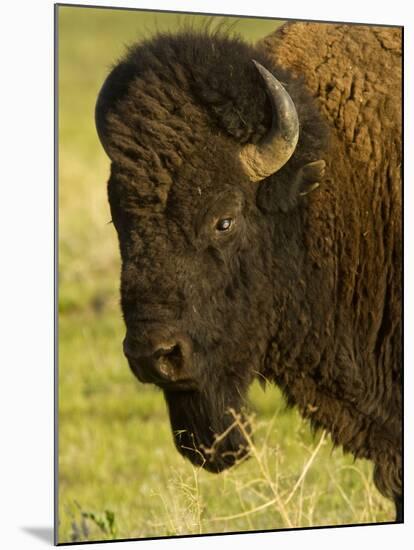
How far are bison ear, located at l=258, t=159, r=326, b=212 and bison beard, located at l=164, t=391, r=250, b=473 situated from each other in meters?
0.69

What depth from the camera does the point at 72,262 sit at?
9.74 meters

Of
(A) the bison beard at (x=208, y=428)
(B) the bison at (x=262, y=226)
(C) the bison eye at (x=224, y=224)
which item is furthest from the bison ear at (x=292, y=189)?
(A) the bison beard at (x=208, y=428)

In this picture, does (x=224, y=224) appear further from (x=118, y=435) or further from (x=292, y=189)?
(x=118, y=435)

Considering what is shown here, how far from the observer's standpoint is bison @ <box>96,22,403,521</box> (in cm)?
445

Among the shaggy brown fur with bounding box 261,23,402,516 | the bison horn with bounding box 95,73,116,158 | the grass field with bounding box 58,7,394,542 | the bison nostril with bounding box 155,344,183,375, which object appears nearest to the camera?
the bison nostril with bounding box 155,344,183,375

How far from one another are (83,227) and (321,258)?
5525mm

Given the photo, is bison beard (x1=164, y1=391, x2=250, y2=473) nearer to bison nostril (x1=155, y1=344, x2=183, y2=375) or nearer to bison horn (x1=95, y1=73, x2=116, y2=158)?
bison nostril (x1=155, y1=344, x2=183, y2=375)

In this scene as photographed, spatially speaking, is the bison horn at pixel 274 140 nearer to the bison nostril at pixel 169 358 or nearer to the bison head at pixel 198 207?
the bison head at pixel 198 207

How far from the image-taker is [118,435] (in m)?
7.32

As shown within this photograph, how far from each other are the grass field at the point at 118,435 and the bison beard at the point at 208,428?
0.08 meters

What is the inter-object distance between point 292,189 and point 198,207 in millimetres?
386

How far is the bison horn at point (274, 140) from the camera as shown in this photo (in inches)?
177

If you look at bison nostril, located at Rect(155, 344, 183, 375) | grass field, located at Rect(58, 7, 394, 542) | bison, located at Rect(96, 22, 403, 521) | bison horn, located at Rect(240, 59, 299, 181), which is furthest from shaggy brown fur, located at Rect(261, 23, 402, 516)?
bison nostril, located at Rect(155, 344, 183, 375)
